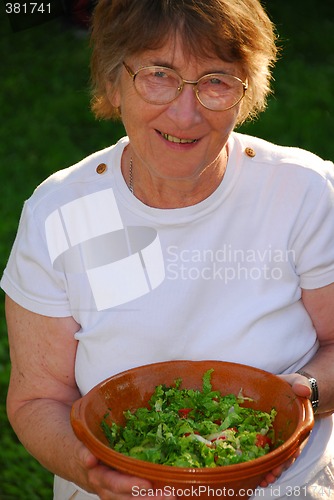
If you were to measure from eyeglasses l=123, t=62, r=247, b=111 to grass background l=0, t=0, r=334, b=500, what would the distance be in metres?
2.01

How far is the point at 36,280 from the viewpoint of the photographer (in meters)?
2.47

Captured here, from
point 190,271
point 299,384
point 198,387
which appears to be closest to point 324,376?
point 299,384

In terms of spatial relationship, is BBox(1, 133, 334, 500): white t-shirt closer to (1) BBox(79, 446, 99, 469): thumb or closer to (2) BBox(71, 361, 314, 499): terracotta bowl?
(2) BBox(71, 361, 314, 499): terracotta bowl

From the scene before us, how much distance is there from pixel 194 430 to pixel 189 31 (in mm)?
919

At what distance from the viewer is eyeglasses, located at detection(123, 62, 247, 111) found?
2.24 m

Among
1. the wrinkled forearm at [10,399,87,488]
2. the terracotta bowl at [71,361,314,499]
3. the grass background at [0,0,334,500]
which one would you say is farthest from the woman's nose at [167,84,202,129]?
the grass background at [0,0,334,500]

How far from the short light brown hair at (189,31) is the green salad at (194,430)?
0.78 metres

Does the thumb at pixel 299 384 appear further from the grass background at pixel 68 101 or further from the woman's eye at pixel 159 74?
the grass background at pixel 68 101

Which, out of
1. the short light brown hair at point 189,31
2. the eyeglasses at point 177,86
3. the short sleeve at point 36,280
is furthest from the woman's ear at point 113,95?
the short sleeve at point 36,280

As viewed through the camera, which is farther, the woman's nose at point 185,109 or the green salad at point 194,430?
the woman's nose at point 185,109

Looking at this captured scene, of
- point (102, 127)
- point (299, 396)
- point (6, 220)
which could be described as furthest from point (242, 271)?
point (102, 127)

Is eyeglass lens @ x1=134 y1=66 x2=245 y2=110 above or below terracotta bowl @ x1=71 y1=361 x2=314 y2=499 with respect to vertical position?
above

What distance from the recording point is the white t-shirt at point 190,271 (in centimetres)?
245

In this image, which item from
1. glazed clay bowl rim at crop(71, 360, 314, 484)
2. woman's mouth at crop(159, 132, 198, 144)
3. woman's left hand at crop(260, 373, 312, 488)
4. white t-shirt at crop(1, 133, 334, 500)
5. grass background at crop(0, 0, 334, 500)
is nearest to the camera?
glazed clay bowl rim at crop(71, 360, 314, 484)
